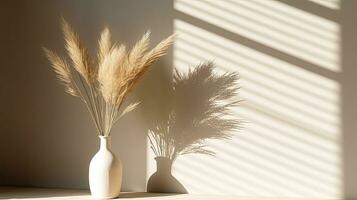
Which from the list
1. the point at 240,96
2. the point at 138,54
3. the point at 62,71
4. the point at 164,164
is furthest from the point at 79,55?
the point at 240,96

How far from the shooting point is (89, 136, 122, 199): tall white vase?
189cm

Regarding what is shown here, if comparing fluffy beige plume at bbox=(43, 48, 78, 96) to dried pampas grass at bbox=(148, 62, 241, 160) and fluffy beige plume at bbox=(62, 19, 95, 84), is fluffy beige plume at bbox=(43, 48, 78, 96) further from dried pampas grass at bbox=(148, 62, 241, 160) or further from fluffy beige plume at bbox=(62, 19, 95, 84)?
A: dried pampas grass at bbox=(148, 62, 241, 160)

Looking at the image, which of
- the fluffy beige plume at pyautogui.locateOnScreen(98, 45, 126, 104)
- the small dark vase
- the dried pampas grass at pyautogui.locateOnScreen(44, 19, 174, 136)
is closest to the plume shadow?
the small dark vase

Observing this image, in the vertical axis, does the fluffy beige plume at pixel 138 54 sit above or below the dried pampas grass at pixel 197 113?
above

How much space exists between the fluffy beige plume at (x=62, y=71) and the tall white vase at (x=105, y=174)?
1.01 feet

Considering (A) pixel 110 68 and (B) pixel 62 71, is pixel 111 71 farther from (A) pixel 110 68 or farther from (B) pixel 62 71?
(B) pixel 62 71

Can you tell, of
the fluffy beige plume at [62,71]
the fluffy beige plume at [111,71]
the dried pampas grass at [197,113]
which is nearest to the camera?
the fluffy beige plume at [111,71]

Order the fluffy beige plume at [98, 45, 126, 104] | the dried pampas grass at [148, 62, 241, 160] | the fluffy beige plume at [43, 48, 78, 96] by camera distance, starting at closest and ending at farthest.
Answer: the fluffy beige plume at [98, 45, 126, 104] < the fluffy beige plume at [43, 48, 78, 96] < the dried pampas grass at [148, 62, 241, 160]

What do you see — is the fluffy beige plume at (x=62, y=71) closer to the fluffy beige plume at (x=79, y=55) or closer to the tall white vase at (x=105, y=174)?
the fluffy beige plume at (x=79, y=55)

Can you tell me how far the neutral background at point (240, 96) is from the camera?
1.95 meters

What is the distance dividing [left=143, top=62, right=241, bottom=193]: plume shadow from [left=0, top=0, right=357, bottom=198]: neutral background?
39 millimetres

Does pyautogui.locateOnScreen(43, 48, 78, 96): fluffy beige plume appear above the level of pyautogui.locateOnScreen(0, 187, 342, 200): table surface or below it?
above

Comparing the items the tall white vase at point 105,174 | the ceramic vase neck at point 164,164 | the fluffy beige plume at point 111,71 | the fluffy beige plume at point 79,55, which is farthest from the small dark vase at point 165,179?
the fluffy beige plume at point 79,55

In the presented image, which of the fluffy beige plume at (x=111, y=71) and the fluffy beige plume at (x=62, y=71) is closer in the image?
the fluffy beige plume at (x=111, y=71)
